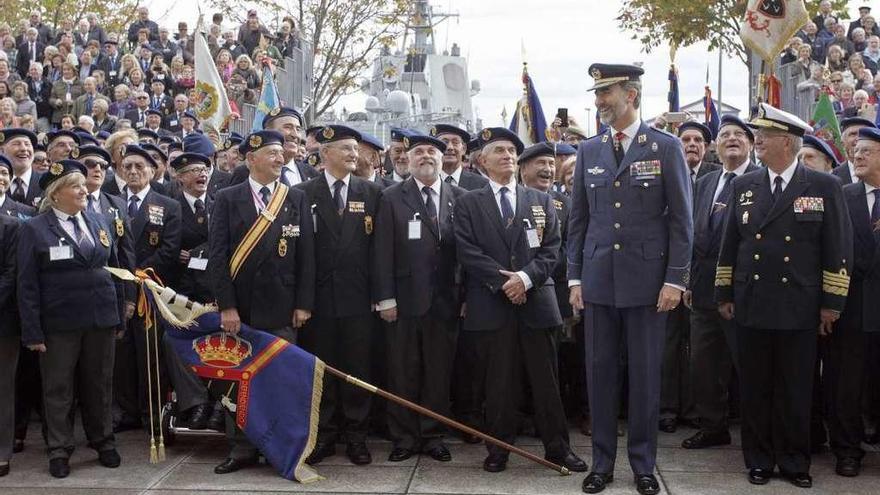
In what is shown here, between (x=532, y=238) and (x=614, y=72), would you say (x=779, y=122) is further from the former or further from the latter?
(x=532, y=238)

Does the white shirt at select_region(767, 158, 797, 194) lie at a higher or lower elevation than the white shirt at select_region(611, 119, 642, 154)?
lower

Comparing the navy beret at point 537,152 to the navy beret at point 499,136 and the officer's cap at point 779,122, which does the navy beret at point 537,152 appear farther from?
the officer's cap at point 779,122

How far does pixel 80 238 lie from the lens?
20.8 feet

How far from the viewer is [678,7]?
22781 mm

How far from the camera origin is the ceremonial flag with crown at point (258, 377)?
20.3ft

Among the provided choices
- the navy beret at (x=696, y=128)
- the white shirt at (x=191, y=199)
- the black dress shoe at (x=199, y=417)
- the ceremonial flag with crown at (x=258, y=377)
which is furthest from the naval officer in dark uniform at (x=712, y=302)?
the white shirt at (x=191, y=199)

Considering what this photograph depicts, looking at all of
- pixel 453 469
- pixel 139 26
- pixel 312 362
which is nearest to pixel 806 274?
pixel 453 469

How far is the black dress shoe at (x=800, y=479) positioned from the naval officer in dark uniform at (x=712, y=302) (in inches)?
36.0

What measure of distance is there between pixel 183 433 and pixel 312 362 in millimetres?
1269

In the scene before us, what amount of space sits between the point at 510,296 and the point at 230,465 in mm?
1979

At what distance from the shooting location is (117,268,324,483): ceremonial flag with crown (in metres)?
6.19

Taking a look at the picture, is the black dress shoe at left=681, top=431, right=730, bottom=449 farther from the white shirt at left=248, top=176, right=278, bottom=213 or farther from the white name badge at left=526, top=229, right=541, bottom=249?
the white shirt at left=248, top=176, right=278, bottom=213

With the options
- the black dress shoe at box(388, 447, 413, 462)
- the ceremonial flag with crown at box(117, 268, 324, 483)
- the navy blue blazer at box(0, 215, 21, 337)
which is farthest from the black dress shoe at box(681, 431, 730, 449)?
the navy blue blazer at box(0, 215, 21, 337)

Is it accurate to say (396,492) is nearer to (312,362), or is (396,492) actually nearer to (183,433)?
(312,362)
